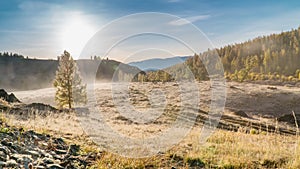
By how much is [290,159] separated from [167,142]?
3.32 metres

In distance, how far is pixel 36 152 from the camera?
6.34 metres

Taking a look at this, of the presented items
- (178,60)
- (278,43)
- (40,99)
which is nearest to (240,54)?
(278,43)

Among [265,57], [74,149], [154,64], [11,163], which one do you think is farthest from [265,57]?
[11,163]

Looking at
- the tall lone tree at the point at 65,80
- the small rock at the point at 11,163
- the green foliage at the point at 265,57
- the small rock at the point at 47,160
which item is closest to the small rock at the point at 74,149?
the small rock at the point at 47,160

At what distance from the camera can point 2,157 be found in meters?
5.50

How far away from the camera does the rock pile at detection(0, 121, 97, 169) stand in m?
5.67

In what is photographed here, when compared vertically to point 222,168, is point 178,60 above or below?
above

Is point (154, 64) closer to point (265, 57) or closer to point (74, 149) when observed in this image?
point (74, 149)

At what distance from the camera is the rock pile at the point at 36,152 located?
567cm

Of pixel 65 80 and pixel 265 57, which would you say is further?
pixel 265 57

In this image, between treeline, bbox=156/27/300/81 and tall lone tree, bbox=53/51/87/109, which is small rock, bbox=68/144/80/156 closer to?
tall lone tree, bbox=53/51/87/109

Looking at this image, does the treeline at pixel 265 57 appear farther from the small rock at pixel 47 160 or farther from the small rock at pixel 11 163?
the small rock at pixel 11 163

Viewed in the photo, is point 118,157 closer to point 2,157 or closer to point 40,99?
point 2,157

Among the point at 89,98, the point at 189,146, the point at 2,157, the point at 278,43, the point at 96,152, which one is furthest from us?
the point at 278,43
